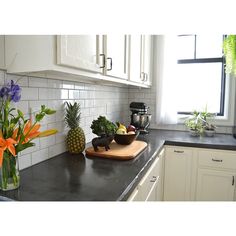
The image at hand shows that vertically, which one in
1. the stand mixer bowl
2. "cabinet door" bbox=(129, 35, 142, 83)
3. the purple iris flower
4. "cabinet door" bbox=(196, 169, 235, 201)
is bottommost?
→ "cabinet door" bbox=(196, 169, 235, 201)

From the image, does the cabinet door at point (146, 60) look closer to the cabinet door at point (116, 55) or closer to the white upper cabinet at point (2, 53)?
the cabinet door at point (116, 55)

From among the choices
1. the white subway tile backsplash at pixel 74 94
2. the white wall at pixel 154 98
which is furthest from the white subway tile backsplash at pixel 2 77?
the white wall at pixel 154 98

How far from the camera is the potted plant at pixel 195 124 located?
221 centimetres

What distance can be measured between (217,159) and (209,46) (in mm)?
1415

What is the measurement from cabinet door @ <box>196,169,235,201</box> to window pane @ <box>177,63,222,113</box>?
912 millimetres

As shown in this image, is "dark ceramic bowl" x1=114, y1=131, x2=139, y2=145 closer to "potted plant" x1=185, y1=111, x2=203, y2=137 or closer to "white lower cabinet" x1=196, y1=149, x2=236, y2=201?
"white lower cabinet" x1=196, y1=149, x2=236, y2=201

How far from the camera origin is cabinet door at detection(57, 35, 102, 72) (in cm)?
89

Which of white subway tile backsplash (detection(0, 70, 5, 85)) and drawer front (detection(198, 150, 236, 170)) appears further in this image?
drawer front (detection(198, 150, 236, 170))

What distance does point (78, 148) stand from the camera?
1.38 metres

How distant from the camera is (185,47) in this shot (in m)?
2.55

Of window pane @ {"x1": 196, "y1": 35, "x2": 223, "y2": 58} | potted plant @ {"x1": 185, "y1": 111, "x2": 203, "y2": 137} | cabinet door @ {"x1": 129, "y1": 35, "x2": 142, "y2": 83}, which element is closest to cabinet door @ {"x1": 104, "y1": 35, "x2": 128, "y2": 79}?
cabinet door @ {"x1": 129, "y1": 35, "x2": 142, "y2": 83}

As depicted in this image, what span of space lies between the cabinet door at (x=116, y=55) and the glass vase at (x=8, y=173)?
0.77 m

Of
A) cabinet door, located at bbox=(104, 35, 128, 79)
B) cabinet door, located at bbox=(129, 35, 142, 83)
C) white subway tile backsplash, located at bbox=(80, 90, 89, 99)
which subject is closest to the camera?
cabinet door, located at bbox=(104, 35, 128, 79)
